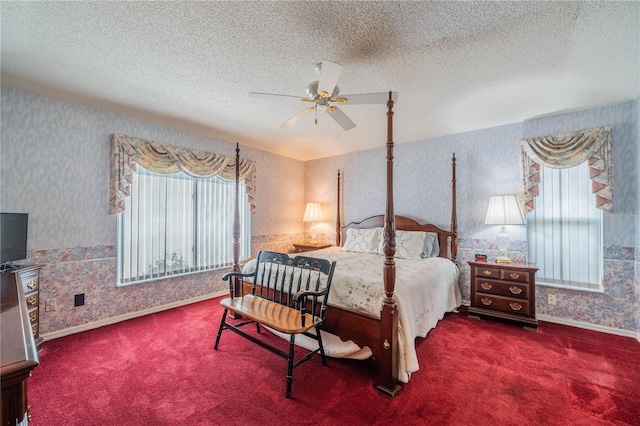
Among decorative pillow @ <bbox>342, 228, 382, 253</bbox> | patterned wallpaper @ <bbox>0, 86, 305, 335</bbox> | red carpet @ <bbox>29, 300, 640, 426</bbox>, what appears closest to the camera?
red carpet @ <bbox>29, 300, 640, 426</bbox>

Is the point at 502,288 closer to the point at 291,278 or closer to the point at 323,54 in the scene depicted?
the point at 291,278

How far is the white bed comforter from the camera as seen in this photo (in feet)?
6.83

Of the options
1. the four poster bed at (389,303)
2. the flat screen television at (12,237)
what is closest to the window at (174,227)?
the flat screen television at (12,237)

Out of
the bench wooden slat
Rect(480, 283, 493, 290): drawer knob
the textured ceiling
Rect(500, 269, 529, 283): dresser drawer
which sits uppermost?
the textured ceiling

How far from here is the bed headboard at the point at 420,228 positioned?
153 inches

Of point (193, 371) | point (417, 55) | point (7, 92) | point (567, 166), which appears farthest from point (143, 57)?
point (567, 166)

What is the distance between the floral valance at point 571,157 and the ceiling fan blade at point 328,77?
279 centimetres

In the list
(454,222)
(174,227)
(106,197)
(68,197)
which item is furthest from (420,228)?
(68,197)

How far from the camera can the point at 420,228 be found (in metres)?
4.16

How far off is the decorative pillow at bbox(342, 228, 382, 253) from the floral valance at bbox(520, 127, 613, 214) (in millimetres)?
1934

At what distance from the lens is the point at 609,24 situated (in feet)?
5.75

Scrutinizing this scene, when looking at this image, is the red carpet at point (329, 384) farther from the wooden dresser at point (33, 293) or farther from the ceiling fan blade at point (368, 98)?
the ceiling fan blade at point (368, 98)

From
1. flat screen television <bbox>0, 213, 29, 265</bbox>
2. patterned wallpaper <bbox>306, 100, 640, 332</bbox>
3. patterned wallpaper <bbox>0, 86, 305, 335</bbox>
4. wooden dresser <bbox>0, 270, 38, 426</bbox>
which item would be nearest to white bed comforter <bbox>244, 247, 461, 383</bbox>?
patterned wallpaper <bbox>306, 100, 640, 332</bbox>

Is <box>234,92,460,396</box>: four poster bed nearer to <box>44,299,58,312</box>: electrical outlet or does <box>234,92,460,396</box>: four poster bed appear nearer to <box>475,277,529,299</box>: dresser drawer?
<box>475,277,529,299</box>: dresser drawer
